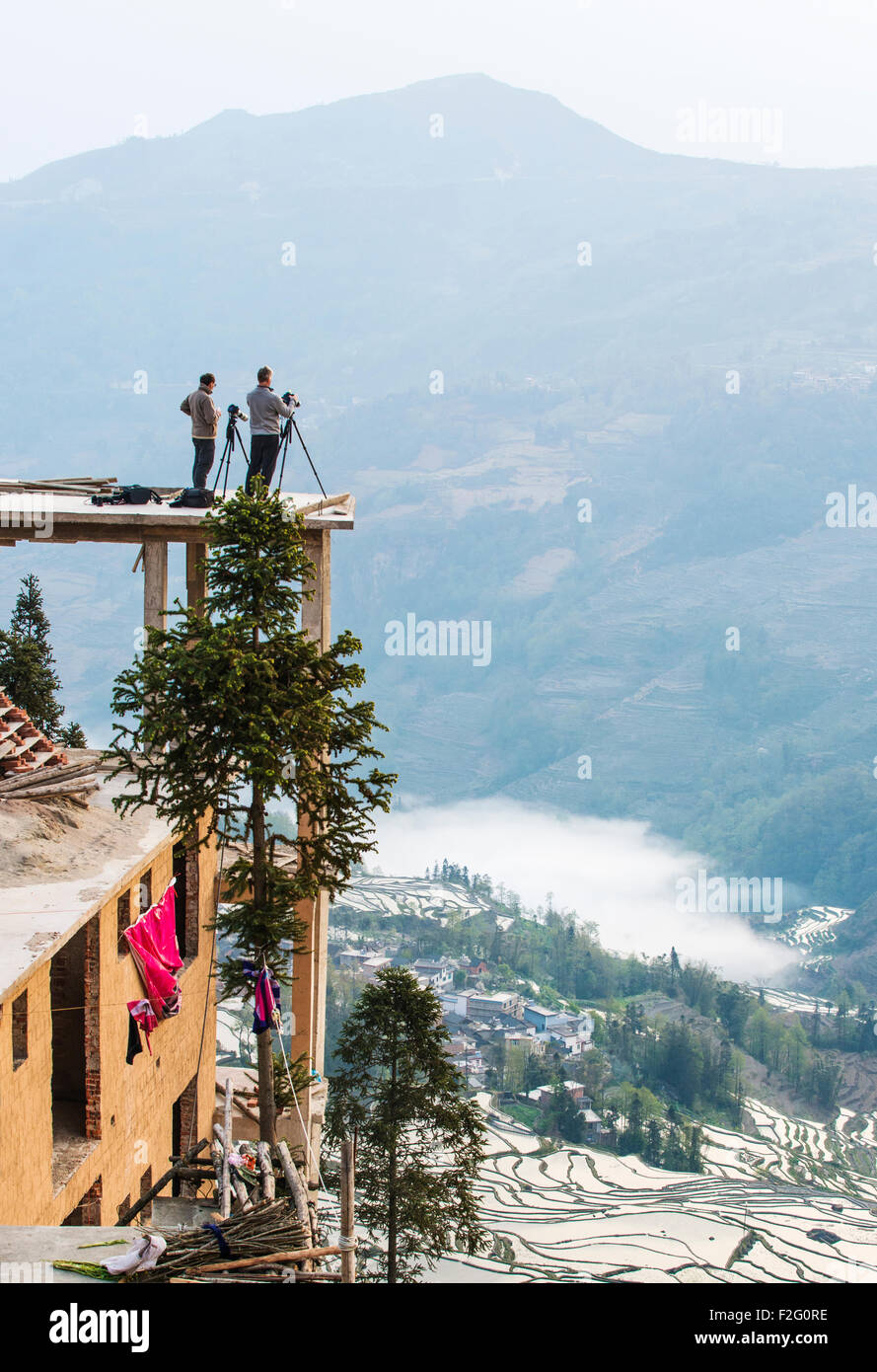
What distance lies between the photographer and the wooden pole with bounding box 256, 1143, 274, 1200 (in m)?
18.1

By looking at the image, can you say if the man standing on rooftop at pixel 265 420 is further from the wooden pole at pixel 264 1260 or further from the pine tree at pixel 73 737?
the pine tree at pixel 73 737

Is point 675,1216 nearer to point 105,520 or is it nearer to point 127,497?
point 127,497

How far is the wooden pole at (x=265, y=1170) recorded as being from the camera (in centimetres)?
1809

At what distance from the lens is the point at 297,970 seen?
88.6 ft

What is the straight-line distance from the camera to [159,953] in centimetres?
2114

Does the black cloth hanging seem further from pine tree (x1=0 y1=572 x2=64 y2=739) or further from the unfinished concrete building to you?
pine tree (x1=0 y1=572 x2=64 y2=739)

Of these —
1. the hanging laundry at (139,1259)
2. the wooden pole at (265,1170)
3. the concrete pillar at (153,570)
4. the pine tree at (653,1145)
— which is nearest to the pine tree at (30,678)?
the concrete pillar at (153,570)

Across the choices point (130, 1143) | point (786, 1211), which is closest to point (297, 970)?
point (130, 1143)

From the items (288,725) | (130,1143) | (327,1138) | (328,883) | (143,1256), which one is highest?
(288,725)

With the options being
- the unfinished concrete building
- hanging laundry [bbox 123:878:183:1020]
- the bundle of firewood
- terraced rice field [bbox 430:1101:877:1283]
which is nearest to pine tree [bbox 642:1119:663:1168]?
terraced rice field [bbox 430:1101:877:1283]

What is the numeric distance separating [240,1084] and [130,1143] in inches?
389

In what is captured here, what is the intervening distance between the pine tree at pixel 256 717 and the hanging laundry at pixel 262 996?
12 cm
